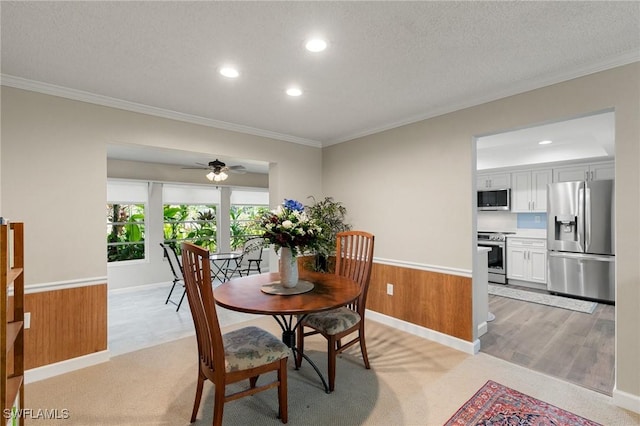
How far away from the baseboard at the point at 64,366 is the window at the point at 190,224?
3643mm

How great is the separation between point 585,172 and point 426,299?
12.6ft

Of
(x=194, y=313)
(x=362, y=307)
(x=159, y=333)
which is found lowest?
(x=159, y=333)

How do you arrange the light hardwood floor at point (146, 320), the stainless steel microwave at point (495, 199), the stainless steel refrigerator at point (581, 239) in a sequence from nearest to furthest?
the light hardwood floor at point (146, 320)
the stainless steel refrigerator at point (581, 239)
the stainless steel microwave at point (495, 199)

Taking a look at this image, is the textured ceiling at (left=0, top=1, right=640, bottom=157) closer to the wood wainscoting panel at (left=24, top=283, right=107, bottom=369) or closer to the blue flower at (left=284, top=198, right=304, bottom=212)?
the blue flower at (left=284, top=198, right=304, bottom=212)

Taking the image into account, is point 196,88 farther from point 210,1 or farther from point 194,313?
point 194,313

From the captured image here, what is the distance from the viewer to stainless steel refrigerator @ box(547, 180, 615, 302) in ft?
14.7

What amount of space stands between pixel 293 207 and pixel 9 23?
1929mm

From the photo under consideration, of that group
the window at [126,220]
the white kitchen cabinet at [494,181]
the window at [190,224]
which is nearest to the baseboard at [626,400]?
the white kitchen cabinet at [494,181]

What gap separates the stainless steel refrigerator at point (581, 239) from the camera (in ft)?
14.7

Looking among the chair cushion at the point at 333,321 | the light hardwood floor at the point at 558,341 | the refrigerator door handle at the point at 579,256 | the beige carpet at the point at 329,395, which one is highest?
the refrigerator door handle at the point at 579,256

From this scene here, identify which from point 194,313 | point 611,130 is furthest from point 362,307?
point 611,130

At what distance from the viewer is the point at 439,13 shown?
5.43 ft

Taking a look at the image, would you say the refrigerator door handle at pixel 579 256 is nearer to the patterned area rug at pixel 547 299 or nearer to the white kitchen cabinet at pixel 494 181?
the patterned area rug at pixel 547 299

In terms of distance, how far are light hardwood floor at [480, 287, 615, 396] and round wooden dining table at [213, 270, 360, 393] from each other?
1807 mm
